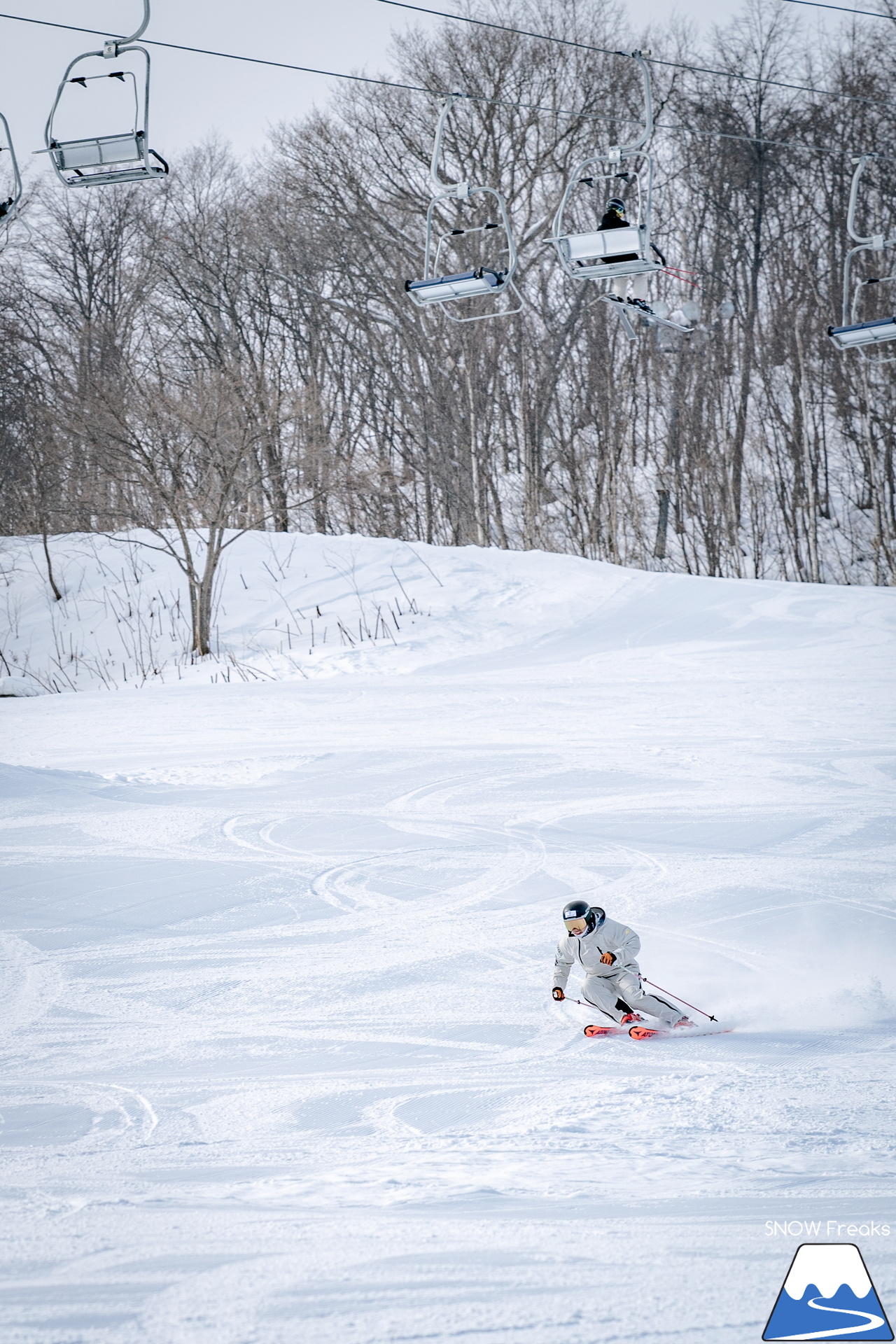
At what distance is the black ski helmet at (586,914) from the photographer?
17.2 ft

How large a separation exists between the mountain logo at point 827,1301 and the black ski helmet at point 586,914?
2006mm

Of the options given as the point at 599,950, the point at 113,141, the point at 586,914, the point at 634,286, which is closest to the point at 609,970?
the point at 599,950

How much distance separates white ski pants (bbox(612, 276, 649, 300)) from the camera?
31.6ft

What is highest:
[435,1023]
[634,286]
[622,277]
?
A: [634,286]

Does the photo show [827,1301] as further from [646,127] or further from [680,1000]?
[646,127]

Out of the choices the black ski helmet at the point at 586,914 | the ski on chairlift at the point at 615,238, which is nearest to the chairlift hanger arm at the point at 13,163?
the ski on chairlift at the point at 615,238

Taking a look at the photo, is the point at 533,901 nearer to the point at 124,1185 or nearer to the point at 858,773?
the point at 124,1185

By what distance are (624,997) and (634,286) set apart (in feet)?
24.7

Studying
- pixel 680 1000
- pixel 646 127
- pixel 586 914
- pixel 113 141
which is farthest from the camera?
pixel 646 127

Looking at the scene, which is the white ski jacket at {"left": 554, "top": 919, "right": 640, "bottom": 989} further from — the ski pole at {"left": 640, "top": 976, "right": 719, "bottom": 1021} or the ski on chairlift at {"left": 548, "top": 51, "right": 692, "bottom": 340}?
the ski on chairlift at {"left": 548, "top": 51, "right": 692, "bottom": 340}

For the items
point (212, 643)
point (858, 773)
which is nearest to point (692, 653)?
point (858, 773)

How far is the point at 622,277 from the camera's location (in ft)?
31.4

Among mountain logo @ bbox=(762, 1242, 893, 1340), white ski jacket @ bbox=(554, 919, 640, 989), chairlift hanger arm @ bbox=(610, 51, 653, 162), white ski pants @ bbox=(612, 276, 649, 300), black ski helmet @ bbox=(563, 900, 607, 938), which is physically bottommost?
mountain logo @ bbox=(762, 1242, 893, 1340)

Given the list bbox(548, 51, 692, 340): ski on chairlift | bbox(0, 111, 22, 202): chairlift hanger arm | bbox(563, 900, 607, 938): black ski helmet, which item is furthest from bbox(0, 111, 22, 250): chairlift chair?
bbox(563, 900, 607, 938): black ski helmet
